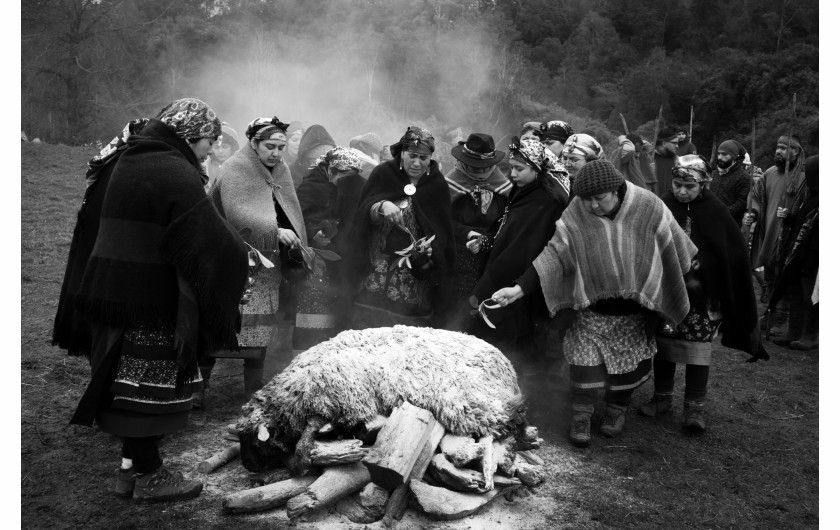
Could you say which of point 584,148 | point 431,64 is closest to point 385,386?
point 584,148

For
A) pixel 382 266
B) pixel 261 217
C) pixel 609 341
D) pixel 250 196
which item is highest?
pixel 250 196

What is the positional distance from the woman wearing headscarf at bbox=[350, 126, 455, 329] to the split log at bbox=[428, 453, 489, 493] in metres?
1.78

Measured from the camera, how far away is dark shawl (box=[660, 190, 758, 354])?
4352 millimetres

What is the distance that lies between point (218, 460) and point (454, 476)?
4.21ft

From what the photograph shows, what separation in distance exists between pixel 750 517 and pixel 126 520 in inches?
117

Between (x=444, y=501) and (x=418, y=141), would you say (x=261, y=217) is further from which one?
(x=444, y=501)

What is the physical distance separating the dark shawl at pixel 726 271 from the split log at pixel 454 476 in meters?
2.09

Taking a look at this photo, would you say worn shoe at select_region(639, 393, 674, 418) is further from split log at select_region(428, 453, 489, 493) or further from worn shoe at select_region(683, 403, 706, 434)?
split log at select_region(428, 453, 489, 493)

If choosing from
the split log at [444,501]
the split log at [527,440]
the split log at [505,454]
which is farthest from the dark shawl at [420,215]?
the split log at [444,501]

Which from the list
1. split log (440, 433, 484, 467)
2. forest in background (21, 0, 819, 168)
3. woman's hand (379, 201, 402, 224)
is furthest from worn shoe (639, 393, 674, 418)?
forest in background (21, 0, 819, 168)

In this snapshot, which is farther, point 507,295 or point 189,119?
point 507,295

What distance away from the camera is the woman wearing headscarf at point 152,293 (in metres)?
3.04

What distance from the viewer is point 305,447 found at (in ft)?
10.8

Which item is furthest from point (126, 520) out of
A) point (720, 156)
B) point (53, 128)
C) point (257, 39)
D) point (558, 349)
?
point (257, 39)
